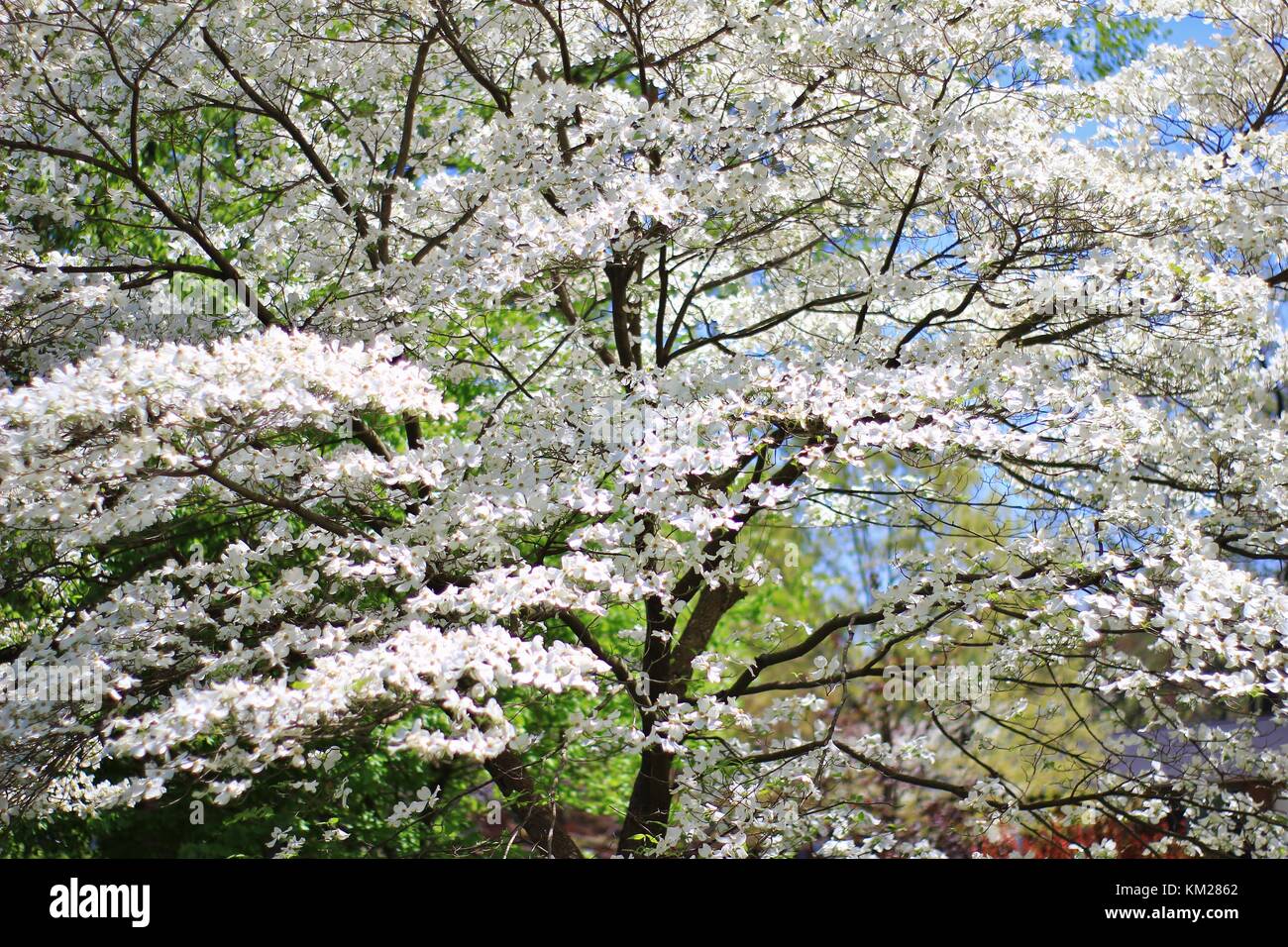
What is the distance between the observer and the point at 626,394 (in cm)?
549

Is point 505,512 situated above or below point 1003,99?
below

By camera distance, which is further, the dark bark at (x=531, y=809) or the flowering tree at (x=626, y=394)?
the dark bark at (x=531, y=809)

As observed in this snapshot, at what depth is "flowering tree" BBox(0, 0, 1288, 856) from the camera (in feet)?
14.0

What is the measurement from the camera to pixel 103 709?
4.75 meters

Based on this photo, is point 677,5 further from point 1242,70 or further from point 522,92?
point 1242,70

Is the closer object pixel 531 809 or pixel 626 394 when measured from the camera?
pixel 531 809

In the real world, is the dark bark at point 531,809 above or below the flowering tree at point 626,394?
below

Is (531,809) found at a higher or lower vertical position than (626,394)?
lower

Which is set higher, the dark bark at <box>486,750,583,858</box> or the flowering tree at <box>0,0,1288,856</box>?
the flowering tree at <box>0,0,1288,856</box>

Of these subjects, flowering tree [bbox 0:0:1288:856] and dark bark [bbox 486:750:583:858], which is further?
dark bark [bbox 486:750:583:858]

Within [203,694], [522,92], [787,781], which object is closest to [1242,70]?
[522,92]

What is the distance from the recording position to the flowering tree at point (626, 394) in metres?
4.26
